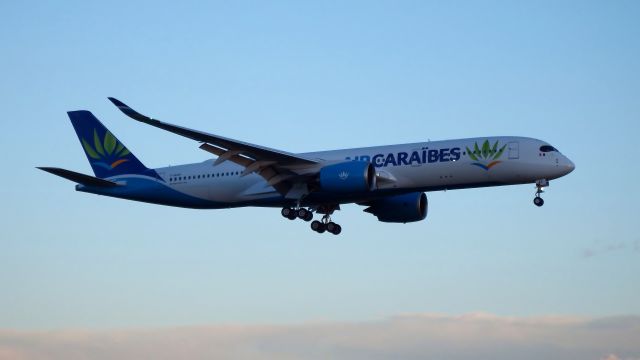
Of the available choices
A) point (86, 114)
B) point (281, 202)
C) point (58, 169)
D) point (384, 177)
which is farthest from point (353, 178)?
point (86, 114)

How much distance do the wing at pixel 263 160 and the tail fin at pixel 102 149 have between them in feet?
27.7

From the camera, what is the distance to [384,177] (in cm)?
5594

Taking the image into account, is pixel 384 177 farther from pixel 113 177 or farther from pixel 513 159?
A: pixel 113 177

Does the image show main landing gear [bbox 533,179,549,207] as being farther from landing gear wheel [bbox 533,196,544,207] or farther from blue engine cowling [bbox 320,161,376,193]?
blue engine cowling [bbox 320,161,376,193]

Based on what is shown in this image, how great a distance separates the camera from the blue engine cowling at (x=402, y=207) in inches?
2454

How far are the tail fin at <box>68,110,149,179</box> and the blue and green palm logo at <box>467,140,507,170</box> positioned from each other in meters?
18.2

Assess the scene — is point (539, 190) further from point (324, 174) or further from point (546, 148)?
point (324, 174)

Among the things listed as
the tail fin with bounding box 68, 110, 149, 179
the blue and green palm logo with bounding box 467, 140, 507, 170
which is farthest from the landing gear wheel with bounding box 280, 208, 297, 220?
the blue and green palm logo with bounding box 467, 140, 507, 170

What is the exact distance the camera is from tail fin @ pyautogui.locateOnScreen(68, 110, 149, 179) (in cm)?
6312

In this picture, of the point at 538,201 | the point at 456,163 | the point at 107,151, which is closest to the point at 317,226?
the point at 456,163

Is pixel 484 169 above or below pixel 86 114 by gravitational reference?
below

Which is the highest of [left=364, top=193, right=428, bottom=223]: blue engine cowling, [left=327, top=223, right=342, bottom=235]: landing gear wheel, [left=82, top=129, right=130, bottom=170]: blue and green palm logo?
[left=82, top=129, right=130, bottom=170]: blue and green palm logo

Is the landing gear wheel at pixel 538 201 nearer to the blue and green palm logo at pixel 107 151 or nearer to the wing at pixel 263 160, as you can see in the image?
the wing at pixel 263 160

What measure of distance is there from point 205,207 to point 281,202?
4.41 meters
